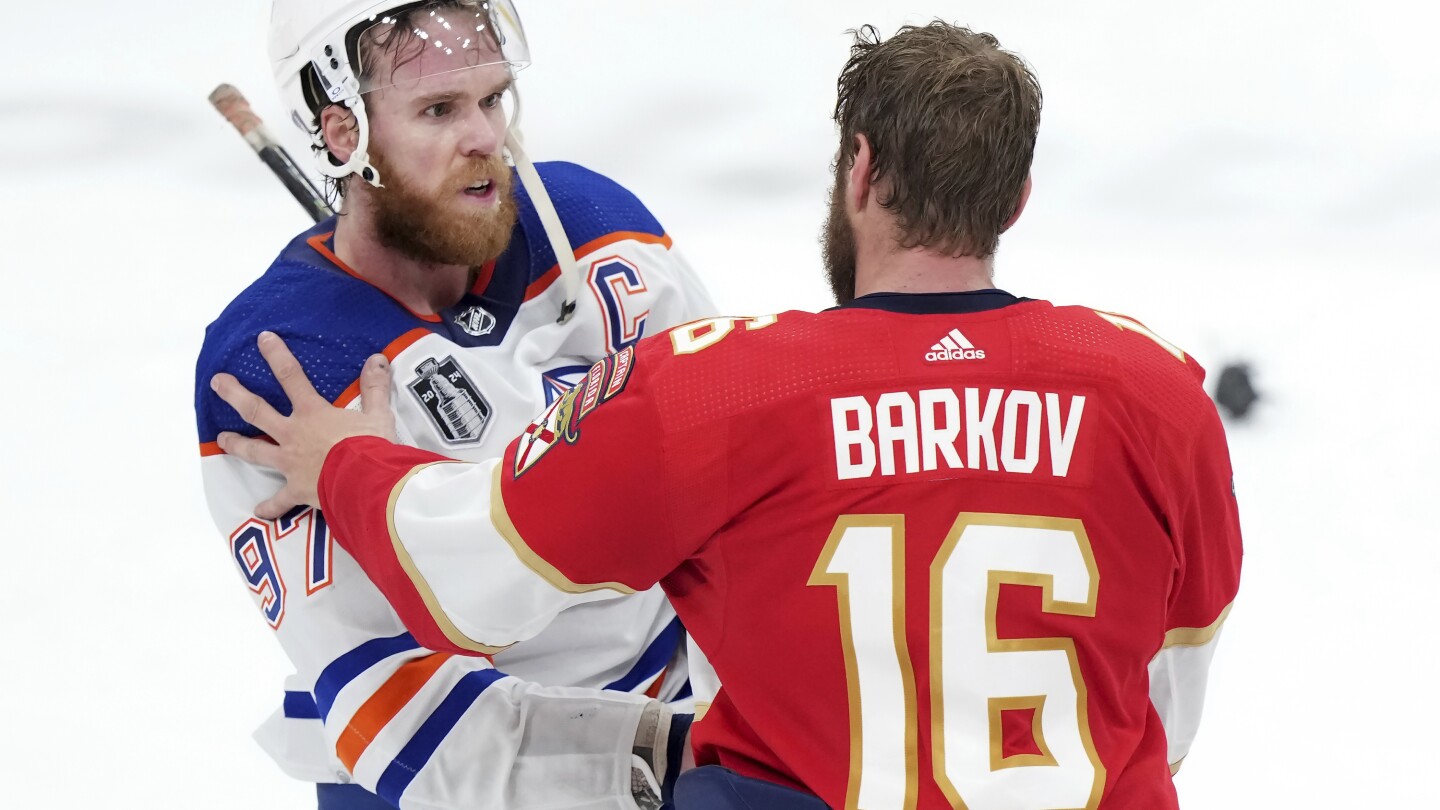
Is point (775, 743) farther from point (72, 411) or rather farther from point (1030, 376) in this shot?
point (72, 411)

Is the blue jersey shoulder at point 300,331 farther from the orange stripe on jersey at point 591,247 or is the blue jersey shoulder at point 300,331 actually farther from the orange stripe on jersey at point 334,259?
the orange stripe on jersey at point 591,247

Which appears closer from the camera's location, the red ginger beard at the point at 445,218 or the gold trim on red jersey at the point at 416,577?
the gold trim on red jersey at the point at 416,577

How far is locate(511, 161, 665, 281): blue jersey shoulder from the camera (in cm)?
188

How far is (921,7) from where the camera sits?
443cm

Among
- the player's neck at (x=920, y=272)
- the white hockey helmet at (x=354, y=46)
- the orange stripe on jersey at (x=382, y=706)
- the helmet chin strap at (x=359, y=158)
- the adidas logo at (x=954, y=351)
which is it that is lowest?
the orange stripe on jersey at (x=382, y=706)

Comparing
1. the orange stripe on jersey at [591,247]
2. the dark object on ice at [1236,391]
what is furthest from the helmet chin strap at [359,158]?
the dark object on ice at [1236,391]

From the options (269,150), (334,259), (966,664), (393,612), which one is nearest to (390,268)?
(334,259)

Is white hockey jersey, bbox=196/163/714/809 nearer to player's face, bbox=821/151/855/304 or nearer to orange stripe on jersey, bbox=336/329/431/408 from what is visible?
orange stripe on jersey, bbox=336/329/431/408

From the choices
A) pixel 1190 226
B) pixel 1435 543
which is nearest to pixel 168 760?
pixel 1435 543

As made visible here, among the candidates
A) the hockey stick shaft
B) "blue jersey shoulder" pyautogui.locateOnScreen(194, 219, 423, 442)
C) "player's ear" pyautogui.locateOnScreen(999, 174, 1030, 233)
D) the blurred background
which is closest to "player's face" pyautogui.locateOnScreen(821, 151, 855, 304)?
"player's ear" pyautogui.locateOnScreen(999, 174, 1030, 233)

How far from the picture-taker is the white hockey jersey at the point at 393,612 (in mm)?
1611

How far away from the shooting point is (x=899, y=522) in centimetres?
127

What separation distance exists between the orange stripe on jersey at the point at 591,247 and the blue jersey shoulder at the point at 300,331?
0.16 meters

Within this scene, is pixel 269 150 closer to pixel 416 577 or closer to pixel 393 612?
pixel 393 612
